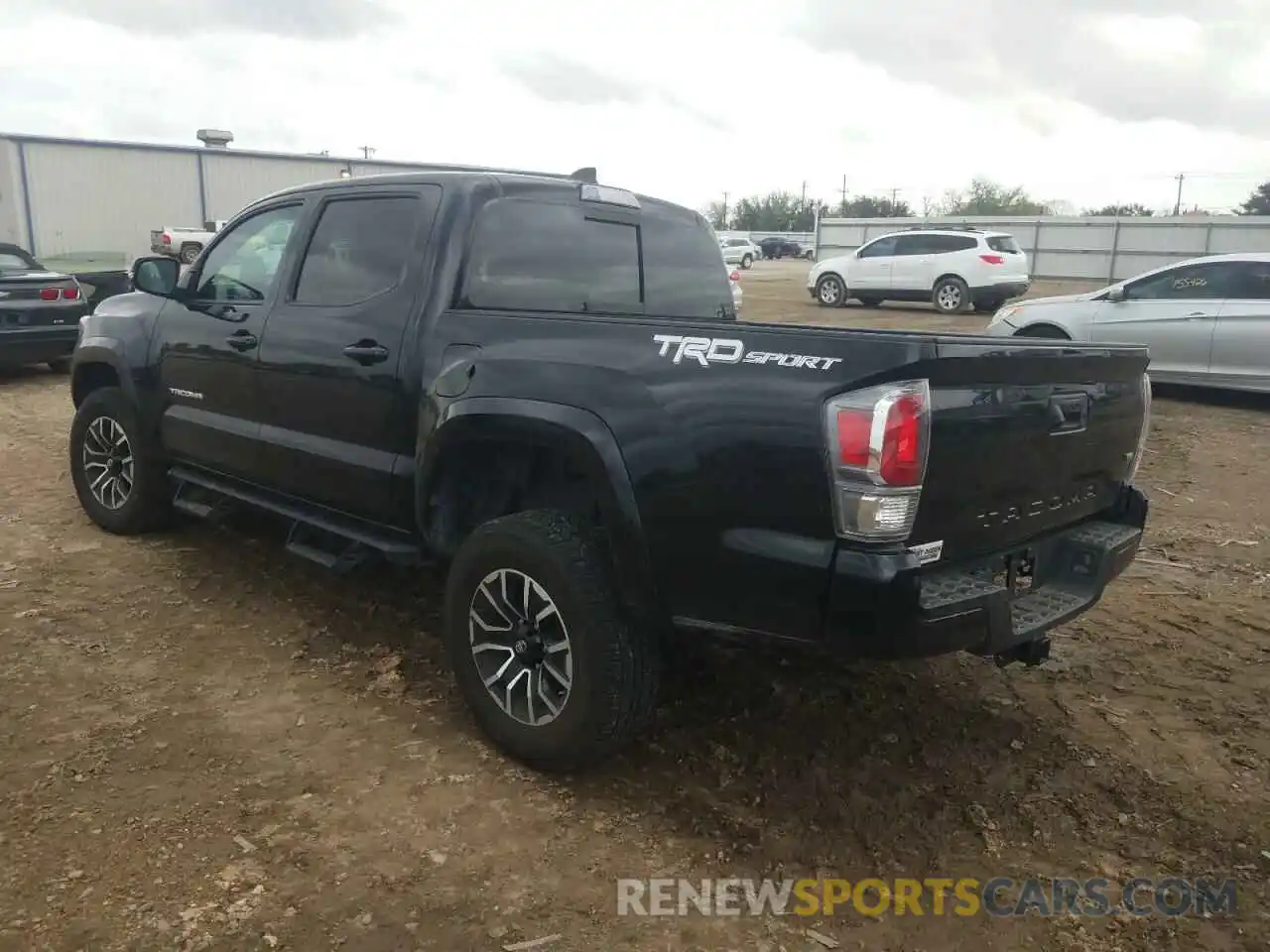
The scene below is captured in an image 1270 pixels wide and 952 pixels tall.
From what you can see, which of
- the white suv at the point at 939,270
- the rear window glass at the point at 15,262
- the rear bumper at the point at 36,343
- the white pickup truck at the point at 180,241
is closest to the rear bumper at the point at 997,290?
the white suv at the point at 939,270

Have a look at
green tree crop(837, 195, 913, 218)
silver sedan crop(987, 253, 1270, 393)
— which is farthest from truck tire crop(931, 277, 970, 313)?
green tree crop(837, 195, 913, 218)

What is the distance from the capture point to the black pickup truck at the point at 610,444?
253 cm

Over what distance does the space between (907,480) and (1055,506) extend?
0.88 m

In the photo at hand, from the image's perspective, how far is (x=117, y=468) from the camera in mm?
5445

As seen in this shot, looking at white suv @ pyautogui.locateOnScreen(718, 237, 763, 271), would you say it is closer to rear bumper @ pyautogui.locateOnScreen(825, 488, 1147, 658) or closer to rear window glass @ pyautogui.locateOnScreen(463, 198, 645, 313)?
rear window glass @ pyautogui.locateOnScreen(463, 198, 645, 313)

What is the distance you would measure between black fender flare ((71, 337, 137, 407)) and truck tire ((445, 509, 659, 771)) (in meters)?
2.74

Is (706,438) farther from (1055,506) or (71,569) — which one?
(71,569)

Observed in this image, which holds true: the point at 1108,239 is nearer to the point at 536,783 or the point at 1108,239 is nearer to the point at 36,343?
the point at 36,343

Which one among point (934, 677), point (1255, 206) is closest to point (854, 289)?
point (934, 677)

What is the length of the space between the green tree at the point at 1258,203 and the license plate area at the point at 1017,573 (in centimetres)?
6365

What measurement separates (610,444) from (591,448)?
0.23 ft

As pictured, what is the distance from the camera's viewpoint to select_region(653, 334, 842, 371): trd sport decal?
254 cm

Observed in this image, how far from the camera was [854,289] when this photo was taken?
22.0 meters

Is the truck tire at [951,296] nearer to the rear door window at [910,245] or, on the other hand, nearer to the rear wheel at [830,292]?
the rear door window at [910,245]
